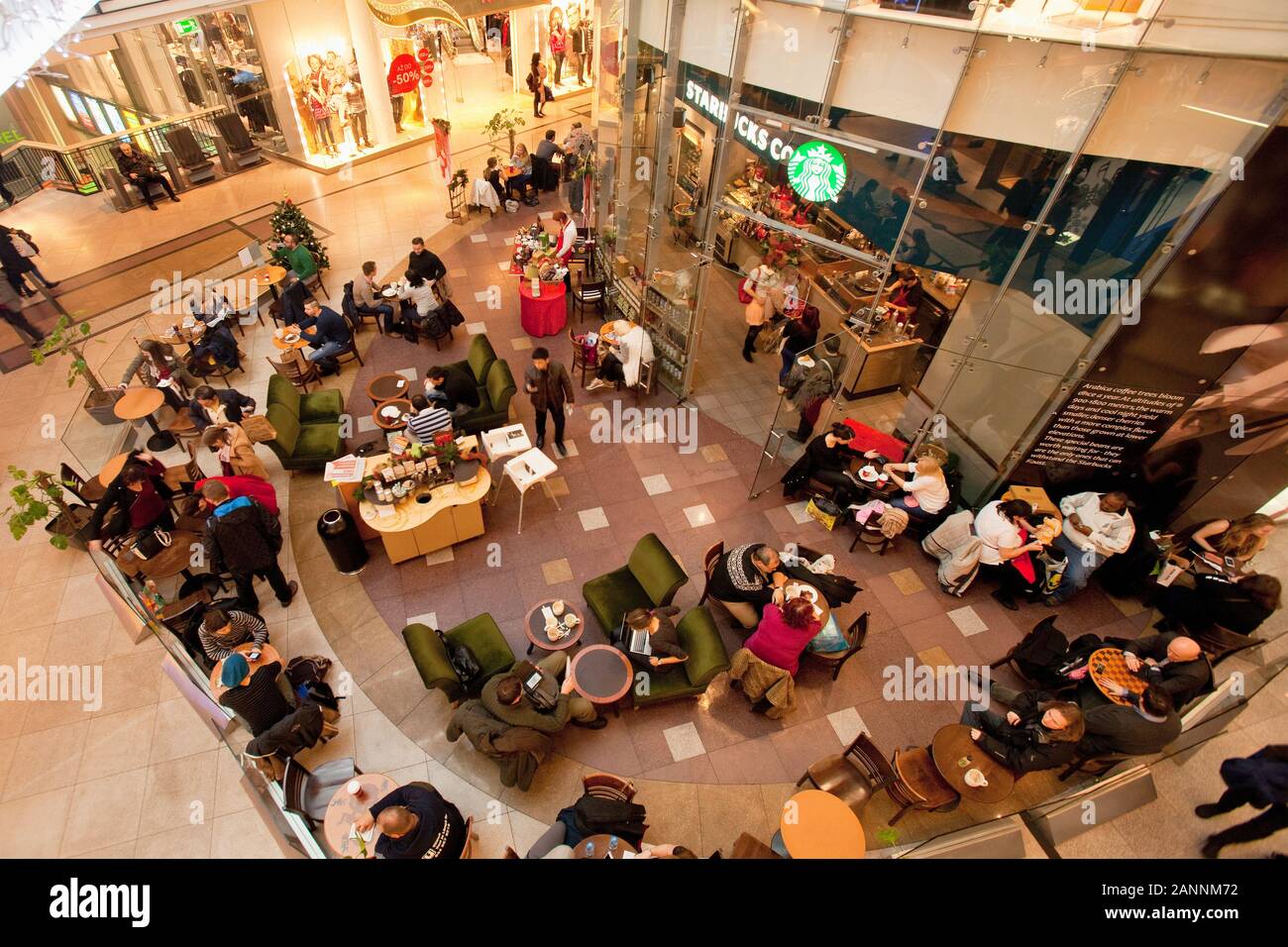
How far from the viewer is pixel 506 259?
13.2 m

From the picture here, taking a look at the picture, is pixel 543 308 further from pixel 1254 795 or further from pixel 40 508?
pixel 1254 795

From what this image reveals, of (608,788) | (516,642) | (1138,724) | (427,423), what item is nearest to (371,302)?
(427,423)

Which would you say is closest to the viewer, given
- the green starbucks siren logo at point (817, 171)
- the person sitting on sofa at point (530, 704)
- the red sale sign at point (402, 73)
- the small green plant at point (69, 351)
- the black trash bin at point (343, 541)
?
the person sitting on sofa at point (530, 704)

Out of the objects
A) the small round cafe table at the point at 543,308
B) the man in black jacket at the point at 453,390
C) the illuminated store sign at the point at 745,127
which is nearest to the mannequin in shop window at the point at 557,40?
the small round cafe table at the point at 543,308

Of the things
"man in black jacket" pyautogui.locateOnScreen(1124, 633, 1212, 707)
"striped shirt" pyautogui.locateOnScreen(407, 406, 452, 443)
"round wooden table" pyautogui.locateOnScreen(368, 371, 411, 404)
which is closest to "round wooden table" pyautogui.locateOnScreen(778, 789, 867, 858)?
"man in black jacket" pyautogui.locateOnScreen(1124, 633, 1212, 707)

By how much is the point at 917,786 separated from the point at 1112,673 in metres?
2.32

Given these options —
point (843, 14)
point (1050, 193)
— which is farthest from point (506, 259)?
point (1050, 193)

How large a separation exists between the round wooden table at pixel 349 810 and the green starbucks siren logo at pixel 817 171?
7739 millimetres

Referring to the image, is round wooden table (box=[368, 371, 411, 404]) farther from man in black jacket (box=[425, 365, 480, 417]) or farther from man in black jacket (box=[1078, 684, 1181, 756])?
man in black jacket (box=[1078, 684, 1181, 756])

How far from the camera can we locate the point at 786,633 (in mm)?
5879

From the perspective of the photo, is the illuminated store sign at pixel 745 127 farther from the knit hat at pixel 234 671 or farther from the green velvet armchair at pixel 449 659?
the knit hat at pixel 234 671

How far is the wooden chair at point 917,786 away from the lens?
5.41m
